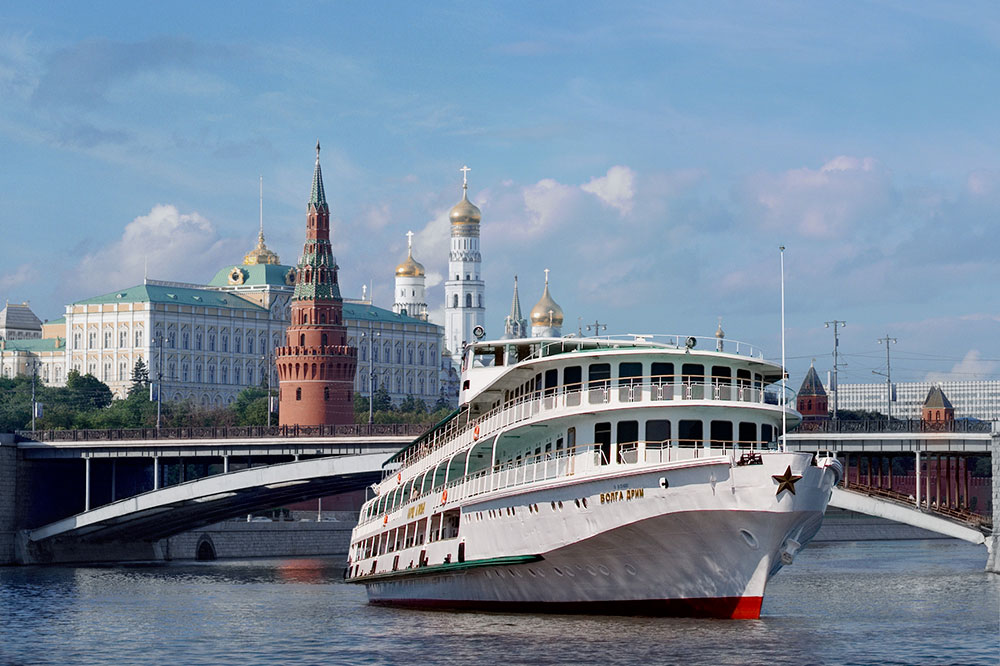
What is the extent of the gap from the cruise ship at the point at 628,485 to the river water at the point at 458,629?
984 mm

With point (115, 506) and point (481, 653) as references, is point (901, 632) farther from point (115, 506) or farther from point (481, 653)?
point (115, 506)

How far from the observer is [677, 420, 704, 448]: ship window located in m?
49.9

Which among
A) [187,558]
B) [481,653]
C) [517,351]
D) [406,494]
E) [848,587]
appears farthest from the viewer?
[187,558]

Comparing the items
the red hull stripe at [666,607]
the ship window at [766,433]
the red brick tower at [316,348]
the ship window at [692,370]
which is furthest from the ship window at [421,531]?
the red brick tower at [316,348]

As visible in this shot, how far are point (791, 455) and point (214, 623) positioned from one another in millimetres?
20996

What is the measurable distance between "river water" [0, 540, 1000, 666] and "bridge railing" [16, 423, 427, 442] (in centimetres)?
1980

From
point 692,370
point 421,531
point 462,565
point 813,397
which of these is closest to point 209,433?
point 421,531

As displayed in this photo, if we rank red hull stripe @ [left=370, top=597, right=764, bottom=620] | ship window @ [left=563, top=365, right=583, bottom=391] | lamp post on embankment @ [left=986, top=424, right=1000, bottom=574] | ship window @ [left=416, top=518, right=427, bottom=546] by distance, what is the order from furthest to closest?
lamp post on embankment @ [left=986, top=424, right=1000, bottom=574]
ship window @ [left=416, top=518, right=427, bottom=546]
ship window @ [left=563, top=365, right=583, bottom=391]
red hull stripe @ [left=370, top=597, right=764, bottom=620]

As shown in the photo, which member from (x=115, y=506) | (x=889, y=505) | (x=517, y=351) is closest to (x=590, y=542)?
(x=517, y=351)

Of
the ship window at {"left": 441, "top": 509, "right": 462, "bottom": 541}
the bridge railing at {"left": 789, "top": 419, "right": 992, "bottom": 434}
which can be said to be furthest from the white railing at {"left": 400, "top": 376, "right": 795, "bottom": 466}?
the bridge railing at {"left": 789, "top": 419, "right": 992, "bottom": 434}

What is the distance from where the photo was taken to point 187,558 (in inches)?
4619

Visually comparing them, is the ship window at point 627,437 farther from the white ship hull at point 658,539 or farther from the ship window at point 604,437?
the white ship hull at point 658,539

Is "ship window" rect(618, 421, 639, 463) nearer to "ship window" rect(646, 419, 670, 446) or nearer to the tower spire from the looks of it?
"ship window" rect(646, 419, 670, 446)

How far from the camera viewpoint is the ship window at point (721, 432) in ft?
166
